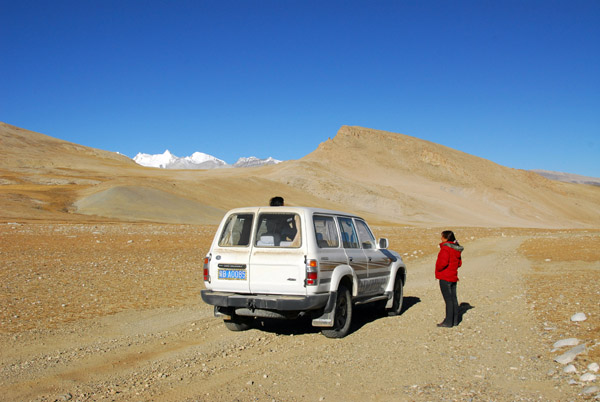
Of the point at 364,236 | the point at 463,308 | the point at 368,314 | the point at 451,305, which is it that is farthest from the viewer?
the point at 463,308

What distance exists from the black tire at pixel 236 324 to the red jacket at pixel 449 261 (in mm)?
3575

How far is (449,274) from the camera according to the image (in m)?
9.54

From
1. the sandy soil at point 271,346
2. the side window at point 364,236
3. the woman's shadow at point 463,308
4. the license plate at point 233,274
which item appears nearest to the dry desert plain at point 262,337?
the sandy soil at point 271,346

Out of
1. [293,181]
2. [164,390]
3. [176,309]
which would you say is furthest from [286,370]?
[293,181]

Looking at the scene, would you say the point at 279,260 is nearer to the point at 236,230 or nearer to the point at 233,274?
the point at 233,274

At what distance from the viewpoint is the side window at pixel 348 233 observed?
30.6 ft

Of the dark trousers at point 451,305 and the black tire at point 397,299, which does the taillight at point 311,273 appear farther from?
the black tire at point 397,299

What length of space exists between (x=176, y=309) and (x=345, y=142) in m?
127

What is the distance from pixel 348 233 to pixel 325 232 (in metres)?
0.85

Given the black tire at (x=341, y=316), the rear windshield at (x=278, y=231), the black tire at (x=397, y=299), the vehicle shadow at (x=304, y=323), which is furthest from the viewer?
the black tire at (x=397, y=299)

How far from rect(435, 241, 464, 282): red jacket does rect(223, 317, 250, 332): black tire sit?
357 centimetres

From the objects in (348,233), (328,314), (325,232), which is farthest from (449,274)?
(328,314)

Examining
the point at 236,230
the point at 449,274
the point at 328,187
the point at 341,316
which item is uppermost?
the point at 328,187

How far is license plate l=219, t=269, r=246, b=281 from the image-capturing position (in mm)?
8234
